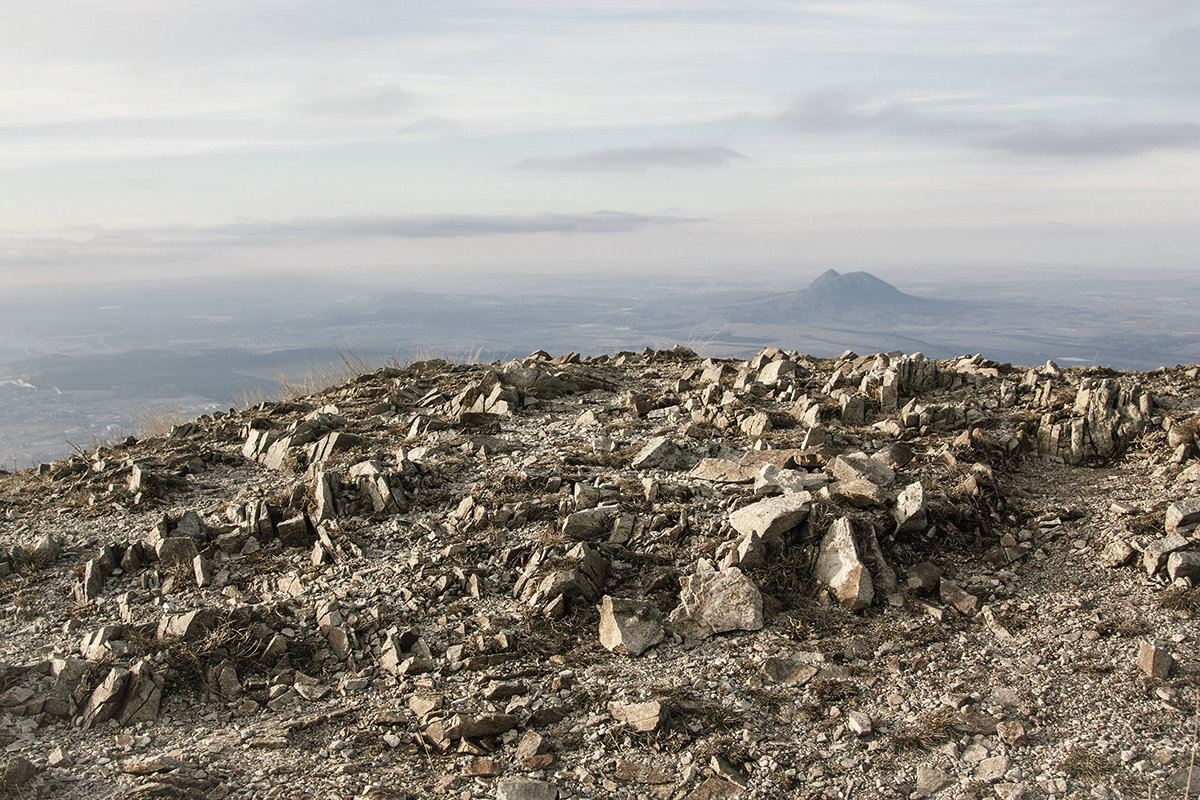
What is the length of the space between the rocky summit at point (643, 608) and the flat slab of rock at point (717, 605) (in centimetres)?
3

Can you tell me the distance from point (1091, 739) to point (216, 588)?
8.27 metres

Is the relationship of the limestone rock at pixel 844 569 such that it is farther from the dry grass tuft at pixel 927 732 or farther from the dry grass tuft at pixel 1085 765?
the dry grass tuft at pixel 1085 765

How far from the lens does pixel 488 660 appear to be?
22.3ft

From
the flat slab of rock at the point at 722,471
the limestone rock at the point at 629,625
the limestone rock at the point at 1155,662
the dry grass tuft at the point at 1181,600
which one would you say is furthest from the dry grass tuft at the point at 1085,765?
the flat slab of rock at the point at 722,471

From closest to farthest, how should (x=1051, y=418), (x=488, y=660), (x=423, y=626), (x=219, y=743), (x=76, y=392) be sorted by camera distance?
(x=219, y=743) → (x=488, y=660) → (x=423, y=626) → (x=1051, y=418) → (x=76, y=392)

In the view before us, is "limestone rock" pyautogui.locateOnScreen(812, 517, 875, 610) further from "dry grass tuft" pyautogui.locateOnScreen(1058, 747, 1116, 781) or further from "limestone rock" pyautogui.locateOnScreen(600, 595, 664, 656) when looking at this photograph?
"dry grass tuft" pyautogui.locateOnScreen(1058, 747, 1116, 781)

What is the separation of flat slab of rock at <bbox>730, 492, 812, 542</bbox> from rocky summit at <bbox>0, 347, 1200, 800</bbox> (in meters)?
0.04

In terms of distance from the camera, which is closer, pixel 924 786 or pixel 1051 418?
pixel 924 786

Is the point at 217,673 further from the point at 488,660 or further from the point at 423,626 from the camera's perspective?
the point at 488,660

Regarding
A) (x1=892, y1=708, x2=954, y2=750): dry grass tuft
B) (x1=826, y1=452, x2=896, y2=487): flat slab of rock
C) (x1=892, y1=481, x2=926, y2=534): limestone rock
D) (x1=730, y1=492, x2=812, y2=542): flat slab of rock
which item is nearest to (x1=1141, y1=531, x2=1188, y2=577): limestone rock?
(x1=892, y1=481, x2=926, y2=534): limestone rock

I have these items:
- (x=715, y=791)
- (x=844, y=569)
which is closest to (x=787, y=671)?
(x=844, y=569)

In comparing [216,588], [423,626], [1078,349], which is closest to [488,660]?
[423,626]

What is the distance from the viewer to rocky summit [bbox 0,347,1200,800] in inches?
222

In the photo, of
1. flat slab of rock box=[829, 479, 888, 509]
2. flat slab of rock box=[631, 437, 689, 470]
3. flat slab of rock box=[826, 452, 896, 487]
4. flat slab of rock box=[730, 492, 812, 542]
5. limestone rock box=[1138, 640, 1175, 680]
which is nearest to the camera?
limestone rock box=[1138, 640, 1175, 680]
